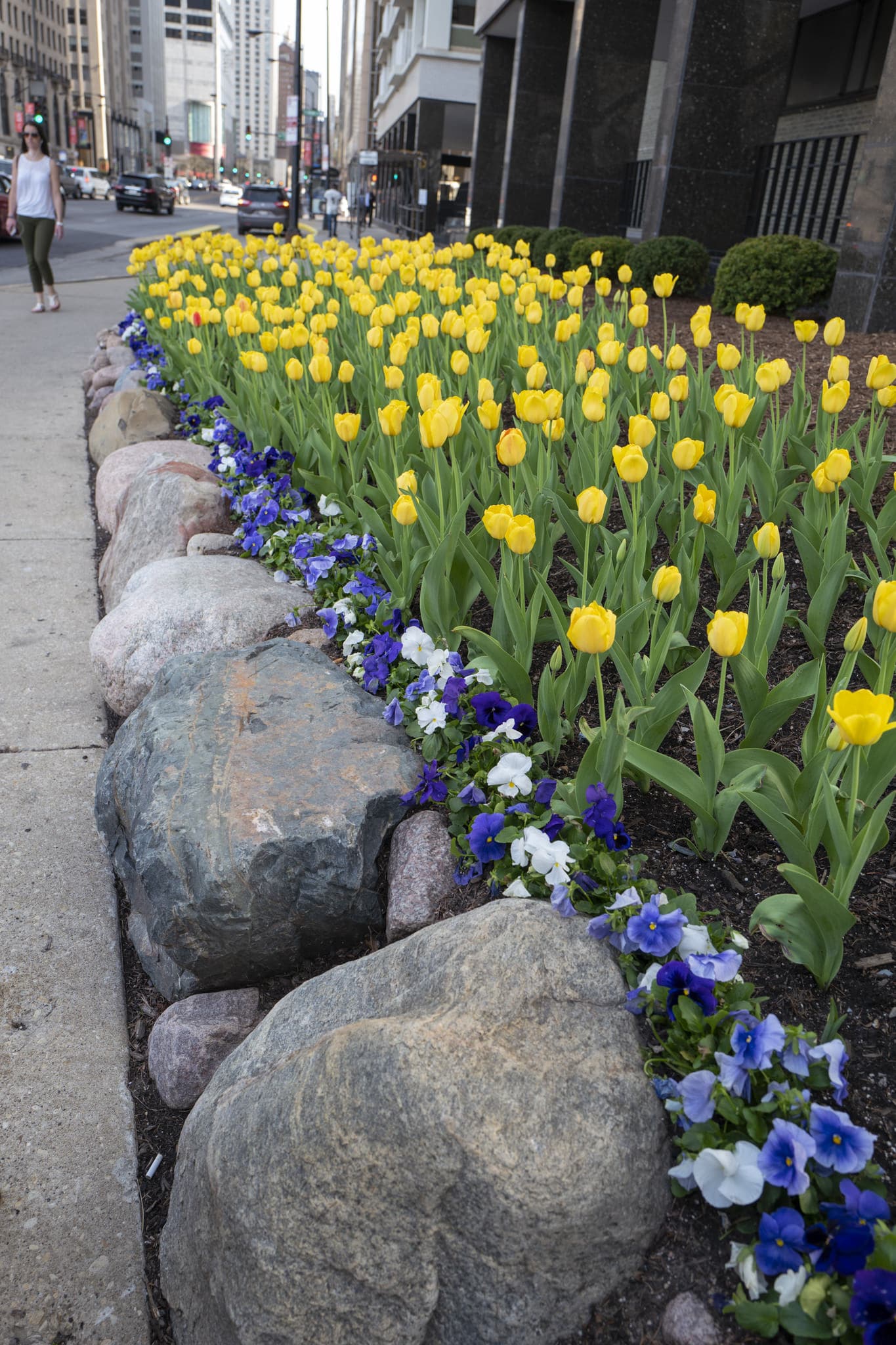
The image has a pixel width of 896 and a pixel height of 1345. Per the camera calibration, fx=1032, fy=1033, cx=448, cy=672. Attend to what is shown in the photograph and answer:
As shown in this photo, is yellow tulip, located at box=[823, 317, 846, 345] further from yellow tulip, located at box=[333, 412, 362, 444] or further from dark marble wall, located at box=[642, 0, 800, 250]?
dark marble wall, located at box=[642, 0, 800, 250]

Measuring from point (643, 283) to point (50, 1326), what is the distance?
10.4m

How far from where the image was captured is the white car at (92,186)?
188 feet

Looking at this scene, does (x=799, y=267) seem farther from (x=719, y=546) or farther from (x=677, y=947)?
(x=677, y=947)

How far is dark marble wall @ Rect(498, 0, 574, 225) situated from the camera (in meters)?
17.5

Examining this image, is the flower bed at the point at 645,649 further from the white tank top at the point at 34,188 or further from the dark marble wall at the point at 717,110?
the dark marble wall at the point at 717,110

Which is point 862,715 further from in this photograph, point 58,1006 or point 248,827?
point 58,1006

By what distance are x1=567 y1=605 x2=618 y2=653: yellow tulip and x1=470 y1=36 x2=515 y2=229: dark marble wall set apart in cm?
2174

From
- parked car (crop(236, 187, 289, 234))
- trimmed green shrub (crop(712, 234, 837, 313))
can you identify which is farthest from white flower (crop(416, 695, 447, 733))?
parked car (crop(236, 187, 289, 234))

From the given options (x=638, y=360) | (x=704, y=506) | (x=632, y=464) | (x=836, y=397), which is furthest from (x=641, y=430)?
(x=638, y=360)

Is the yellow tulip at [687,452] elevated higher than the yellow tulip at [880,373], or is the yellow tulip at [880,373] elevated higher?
the yellow tulip at [880,373]

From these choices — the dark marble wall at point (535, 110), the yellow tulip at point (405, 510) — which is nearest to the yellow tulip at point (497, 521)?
the yellow tulip at point (405, 510)

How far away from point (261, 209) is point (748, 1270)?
38537 millimetres

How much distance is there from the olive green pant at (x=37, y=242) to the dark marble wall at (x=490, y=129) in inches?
481

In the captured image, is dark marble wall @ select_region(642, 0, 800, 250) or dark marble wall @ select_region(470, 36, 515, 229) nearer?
dark marble wall @ select_region(642, 0, 800, 250)
